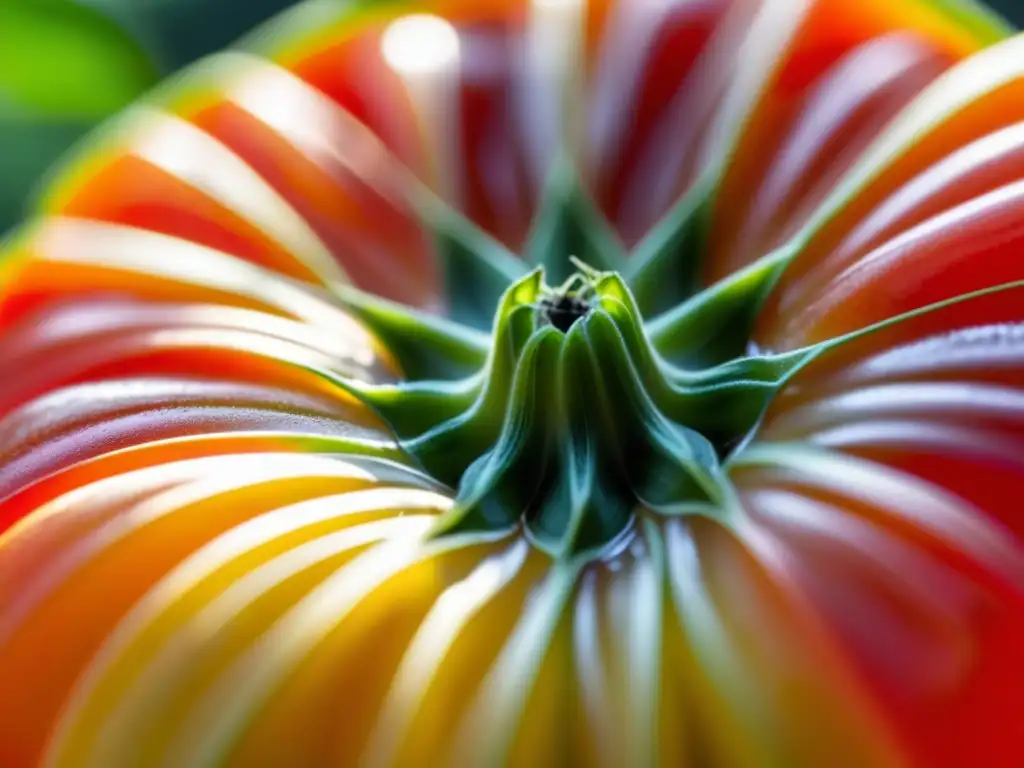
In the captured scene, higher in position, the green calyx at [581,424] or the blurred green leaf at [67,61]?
the blurred green leaf at [67,61]

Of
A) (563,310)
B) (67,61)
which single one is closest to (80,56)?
(67,61)

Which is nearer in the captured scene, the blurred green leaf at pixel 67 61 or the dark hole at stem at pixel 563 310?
the dark hole at stem at pixel 563 310

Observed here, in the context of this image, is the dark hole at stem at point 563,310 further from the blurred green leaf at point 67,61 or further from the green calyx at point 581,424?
the blurred green leaf at point 67,61

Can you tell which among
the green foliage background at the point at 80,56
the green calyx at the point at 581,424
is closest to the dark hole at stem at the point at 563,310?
the green calyx at the point at 581,424

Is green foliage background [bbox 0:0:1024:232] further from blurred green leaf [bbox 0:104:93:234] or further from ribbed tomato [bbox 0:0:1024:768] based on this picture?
ribbed tomato [bbox 0:0:1024:768]

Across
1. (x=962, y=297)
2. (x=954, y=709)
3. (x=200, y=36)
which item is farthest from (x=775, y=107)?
(x=200, y=36)

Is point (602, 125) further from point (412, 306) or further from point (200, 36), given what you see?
point (200, 36)
